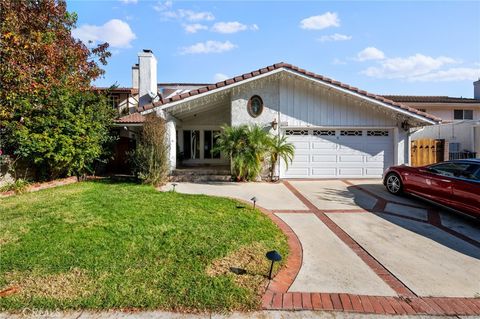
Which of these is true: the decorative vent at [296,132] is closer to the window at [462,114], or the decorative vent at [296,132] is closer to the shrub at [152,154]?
the shrub at [152,154]

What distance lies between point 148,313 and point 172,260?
0.98 m

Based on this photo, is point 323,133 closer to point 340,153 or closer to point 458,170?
point 340,153

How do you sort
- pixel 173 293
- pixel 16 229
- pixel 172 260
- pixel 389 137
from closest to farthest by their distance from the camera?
pixel 173 293, pixel 172 260, pixel 16 229, pixel 389 137

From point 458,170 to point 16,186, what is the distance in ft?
44.2

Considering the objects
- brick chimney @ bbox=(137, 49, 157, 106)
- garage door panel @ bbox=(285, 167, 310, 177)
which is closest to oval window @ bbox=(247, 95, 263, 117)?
garage door panel @ bbox=(285, 167, 310, 177)

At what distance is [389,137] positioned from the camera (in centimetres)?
1130

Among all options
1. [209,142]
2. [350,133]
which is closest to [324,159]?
[350,133]

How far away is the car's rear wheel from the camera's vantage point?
8279 millimetres

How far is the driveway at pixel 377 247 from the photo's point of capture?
10.9 ft

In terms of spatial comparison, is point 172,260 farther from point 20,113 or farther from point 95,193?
point 20,113

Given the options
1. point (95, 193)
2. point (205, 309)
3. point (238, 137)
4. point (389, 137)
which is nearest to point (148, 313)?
point (205, 309)

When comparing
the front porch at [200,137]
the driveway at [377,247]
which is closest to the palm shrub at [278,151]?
the driveway at [377,247]

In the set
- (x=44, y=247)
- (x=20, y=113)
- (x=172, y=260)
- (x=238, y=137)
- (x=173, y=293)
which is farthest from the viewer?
(x=238, y=137)

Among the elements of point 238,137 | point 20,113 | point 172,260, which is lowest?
point 172,260
